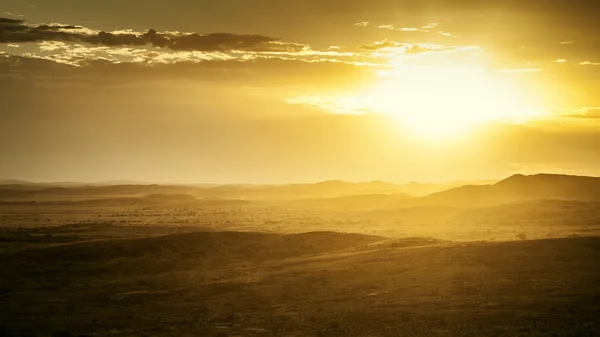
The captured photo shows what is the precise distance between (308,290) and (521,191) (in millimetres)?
106783

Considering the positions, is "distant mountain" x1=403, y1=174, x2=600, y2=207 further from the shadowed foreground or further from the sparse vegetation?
the shadowed foreground

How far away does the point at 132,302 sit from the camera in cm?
3269

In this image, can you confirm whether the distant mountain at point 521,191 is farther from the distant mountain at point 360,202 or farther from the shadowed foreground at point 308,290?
the shadowed foreground at point 308,290

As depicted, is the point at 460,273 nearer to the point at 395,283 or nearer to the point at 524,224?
the point at 395,283

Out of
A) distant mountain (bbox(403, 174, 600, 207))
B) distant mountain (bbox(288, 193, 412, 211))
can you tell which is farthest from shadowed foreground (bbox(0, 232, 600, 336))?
distant mountain (bbox(288, 193, 412, 211))

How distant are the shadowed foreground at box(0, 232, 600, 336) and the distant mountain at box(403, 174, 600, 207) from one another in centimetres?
8416

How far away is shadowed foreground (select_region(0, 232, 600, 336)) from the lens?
1003 inches

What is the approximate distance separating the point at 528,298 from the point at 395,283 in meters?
7.30

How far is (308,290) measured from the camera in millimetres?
33562

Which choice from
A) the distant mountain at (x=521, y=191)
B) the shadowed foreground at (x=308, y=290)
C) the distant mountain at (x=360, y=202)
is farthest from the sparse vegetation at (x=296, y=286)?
the distant mountain at (x=360, y=202)

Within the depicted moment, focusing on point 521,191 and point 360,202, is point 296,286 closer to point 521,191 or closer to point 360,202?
point 521,191

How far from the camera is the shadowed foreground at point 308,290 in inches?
1003

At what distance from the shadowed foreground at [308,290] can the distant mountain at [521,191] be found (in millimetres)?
84158

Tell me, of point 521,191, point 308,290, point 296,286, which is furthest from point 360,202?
point 308,290
